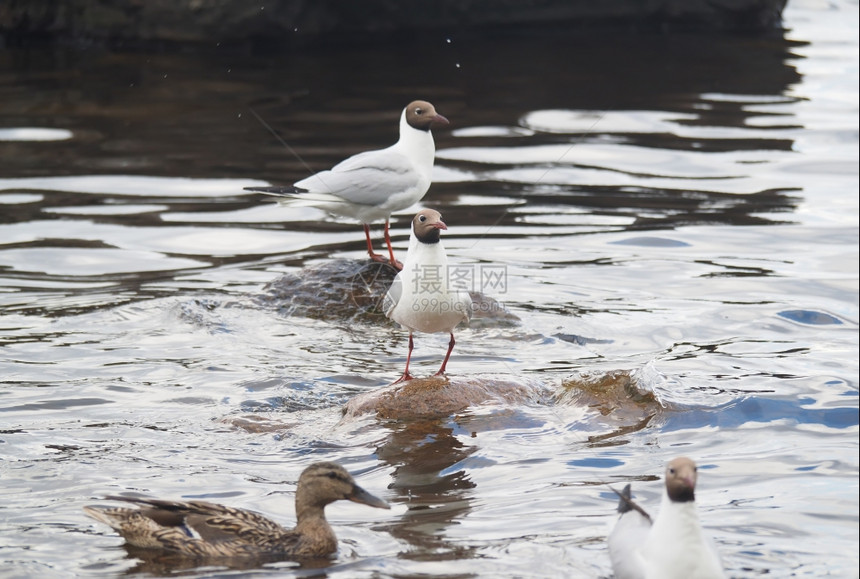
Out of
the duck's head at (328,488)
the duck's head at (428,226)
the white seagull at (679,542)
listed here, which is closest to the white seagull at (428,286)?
the duck's head at (428,226)

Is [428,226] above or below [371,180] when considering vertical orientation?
below

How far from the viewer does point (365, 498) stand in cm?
578

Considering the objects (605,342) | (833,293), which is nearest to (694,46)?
(833,293)

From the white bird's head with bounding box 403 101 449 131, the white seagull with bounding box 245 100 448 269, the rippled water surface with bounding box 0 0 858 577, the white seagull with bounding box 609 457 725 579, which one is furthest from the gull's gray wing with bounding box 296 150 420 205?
the white seagull with bounding box 609 457 725 579

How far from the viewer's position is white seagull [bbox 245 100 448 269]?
32.0 feet

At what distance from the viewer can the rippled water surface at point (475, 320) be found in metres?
6.22

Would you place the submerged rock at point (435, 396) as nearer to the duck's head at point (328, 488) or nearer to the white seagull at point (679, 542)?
the duck's head at point (328, 488)

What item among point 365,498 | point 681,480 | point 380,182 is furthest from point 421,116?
point 681,480

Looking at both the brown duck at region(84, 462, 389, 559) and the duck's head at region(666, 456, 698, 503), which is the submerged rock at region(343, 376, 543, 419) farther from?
the duck's head at region(666, 456, 698, 503)

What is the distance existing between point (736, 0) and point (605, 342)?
13.5m

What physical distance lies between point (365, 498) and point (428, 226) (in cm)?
204

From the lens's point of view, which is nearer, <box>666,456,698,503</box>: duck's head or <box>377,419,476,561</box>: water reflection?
<box>666,456,698,503</box>: duck's head

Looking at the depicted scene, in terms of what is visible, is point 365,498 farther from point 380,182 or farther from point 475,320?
point 380,182

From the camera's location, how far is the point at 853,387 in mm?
7965
